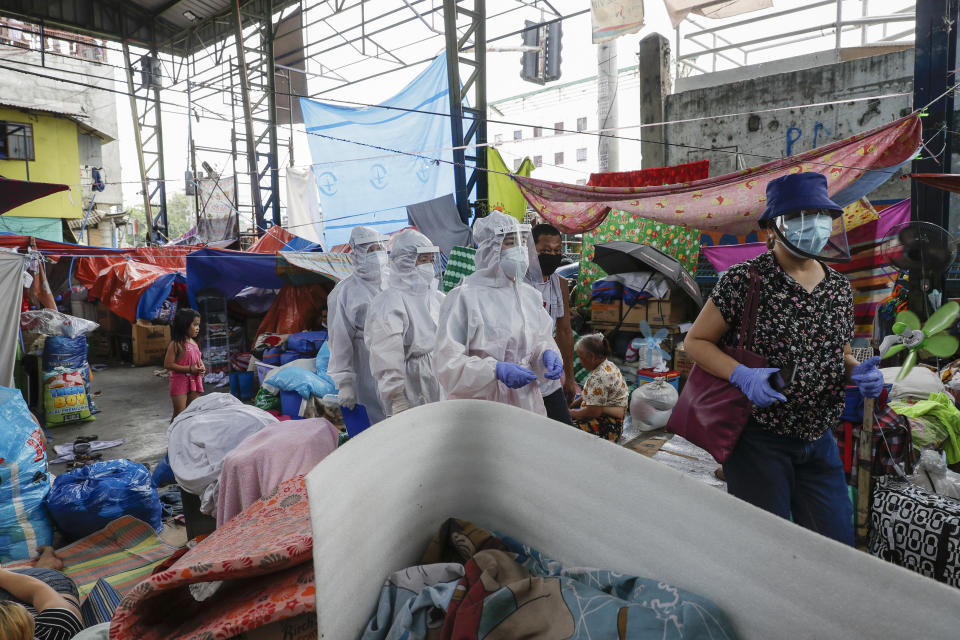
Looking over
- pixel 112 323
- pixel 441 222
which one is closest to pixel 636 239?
pixel 441 222

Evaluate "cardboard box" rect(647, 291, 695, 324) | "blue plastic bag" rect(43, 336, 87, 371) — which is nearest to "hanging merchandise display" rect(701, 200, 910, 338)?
"cardboard box" rect(647, 291, 695, 324)

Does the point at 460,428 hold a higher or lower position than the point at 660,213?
lower

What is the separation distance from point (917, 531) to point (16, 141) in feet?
57.7

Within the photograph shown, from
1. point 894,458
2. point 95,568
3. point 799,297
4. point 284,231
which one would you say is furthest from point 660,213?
point 284,231

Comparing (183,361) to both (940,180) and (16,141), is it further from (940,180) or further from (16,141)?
(16,141)

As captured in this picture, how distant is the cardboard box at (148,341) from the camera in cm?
970

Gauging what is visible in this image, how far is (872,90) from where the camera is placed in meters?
6.45

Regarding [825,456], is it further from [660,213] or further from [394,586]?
[660,213]

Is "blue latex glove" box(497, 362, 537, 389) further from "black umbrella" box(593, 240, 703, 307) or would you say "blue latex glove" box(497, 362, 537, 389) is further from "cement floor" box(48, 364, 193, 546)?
"black umbrella" box(593, 240, 703, 307)

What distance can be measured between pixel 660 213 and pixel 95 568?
4650 millimetres

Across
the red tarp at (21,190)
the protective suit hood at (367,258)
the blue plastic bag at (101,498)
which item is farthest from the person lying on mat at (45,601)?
the red tarp at (21,190)

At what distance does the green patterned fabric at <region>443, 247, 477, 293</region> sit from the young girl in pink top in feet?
8.12

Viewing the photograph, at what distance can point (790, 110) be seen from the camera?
713 cm

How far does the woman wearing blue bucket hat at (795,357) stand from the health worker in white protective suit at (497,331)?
856mm
